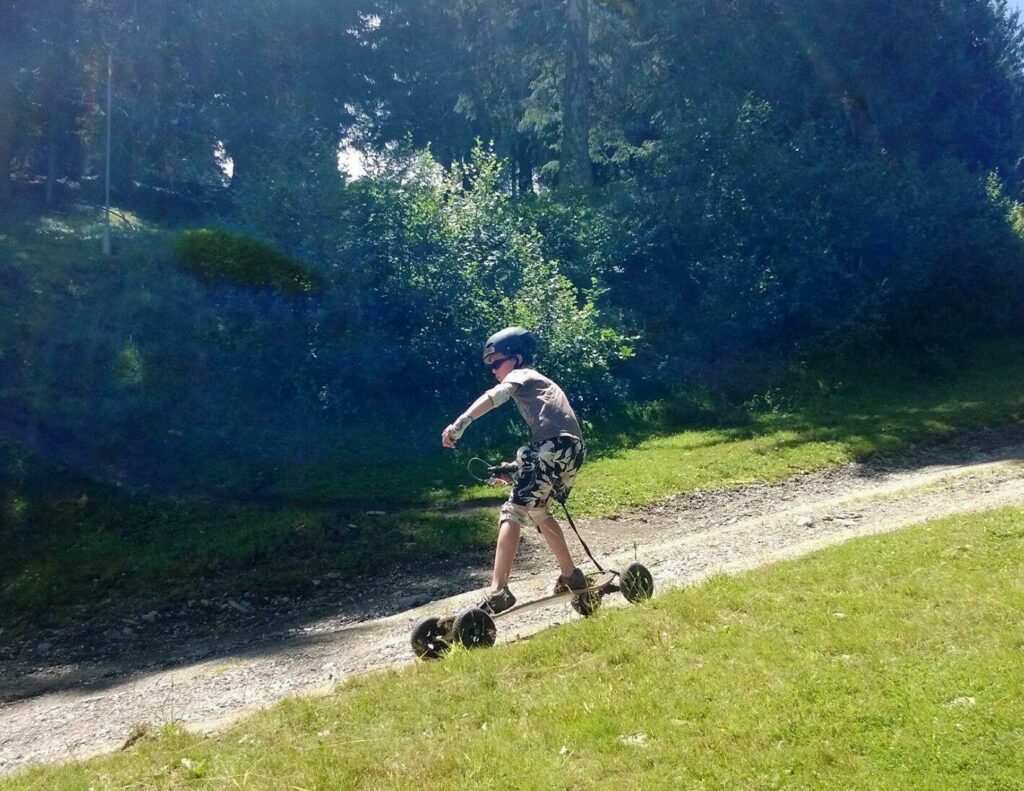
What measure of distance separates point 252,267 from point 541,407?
10.2 m

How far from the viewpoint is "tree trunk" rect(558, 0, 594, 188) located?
27.3 metres

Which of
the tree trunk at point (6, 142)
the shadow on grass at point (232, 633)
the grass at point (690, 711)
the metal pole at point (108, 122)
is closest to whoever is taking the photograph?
the grass at point (690, 711)

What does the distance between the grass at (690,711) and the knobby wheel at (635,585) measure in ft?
1.56

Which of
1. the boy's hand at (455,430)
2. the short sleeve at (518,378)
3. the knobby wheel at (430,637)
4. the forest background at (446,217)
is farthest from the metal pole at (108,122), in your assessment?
the knobby wheel at (430,637)

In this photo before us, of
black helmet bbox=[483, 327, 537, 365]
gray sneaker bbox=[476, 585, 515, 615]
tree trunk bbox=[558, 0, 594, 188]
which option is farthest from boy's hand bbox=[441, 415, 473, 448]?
tree trunk bbox=[558, 0, 594, 188]

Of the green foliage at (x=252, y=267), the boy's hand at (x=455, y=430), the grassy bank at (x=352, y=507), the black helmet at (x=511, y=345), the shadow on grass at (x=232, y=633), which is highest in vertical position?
the green foliage at (x=252, y=267)

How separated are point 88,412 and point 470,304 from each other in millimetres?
5800

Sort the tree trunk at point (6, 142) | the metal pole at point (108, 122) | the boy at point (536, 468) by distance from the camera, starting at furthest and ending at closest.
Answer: the tree trunk at point (6, 142) → the metal pole at point (108, 122) → the boy at point (536, 468)

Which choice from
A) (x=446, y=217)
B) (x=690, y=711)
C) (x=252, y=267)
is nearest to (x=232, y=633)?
(x=690, y=711)

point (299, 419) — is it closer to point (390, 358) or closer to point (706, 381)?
point (390, 358)

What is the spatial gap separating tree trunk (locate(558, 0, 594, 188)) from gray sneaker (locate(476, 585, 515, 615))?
2195 centimetres

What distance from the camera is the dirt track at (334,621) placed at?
20.5 ft

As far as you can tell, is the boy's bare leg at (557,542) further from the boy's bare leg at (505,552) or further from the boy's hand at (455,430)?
the boy's hand at (455,430)

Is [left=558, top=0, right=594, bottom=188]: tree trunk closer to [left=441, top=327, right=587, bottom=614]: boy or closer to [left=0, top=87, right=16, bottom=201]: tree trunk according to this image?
[left=0, top=87, right=16, bottom=201]: tree trunk
